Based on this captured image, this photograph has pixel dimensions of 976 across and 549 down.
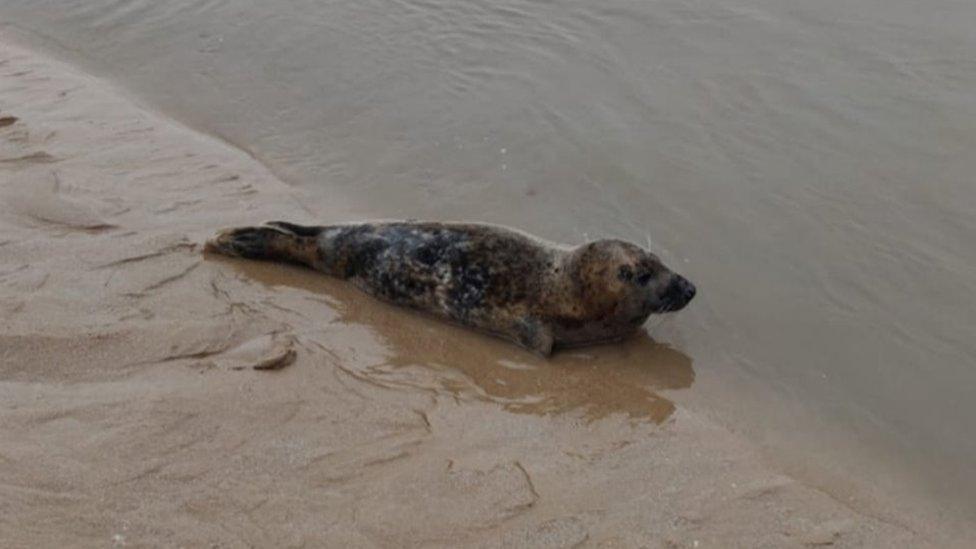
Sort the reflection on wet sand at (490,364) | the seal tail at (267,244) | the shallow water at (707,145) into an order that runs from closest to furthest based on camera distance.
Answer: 1. the reflection on wet sand at (490,364)
2. the shallow water at (707,145)
3. the seal tail at (267,244)

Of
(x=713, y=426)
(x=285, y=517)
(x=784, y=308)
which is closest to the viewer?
(x=285, y=517)

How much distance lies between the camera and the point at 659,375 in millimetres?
4500

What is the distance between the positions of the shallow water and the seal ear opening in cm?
53

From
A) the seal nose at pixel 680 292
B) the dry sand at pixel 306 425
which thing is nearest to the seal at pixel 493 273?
the seal nose at pixel 680 292

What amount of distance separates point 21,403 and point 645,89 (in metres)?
4.37

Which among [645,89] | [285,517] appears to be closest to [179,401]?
[285,517]

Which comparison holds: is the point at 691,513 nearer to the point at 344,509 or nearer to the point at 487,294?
the point at 344,509

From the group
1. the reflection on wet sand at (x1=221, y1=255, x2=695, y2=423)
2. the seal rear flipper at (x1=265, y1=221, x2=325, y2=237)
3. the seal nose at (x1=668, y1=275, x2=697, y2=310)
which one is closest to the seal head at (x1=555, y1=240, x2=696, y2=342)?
the seal nose at (x1=668, y1=275, x2=697, y2=310)

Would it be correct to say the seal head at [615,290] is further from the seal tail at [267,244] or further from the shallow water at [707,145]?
the seal tail at [267,244]

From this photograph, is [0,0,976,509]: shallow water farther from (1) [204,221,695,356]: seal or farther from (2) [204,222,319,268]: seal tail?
(2) [204,222,319,268]: seal tail

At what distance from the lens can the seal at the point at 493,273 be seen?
4840 mm

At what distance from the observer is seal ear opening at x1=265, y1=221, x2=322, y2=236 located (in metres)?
5.30

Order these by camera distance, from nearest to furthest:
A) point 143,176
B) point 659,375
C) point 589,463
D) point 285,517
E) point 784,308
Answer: point 285,517
point 589,463
point 659,375
point 784,308
point 143,176

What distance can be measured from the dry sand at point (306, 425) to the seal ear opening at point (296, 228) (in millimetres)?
196
